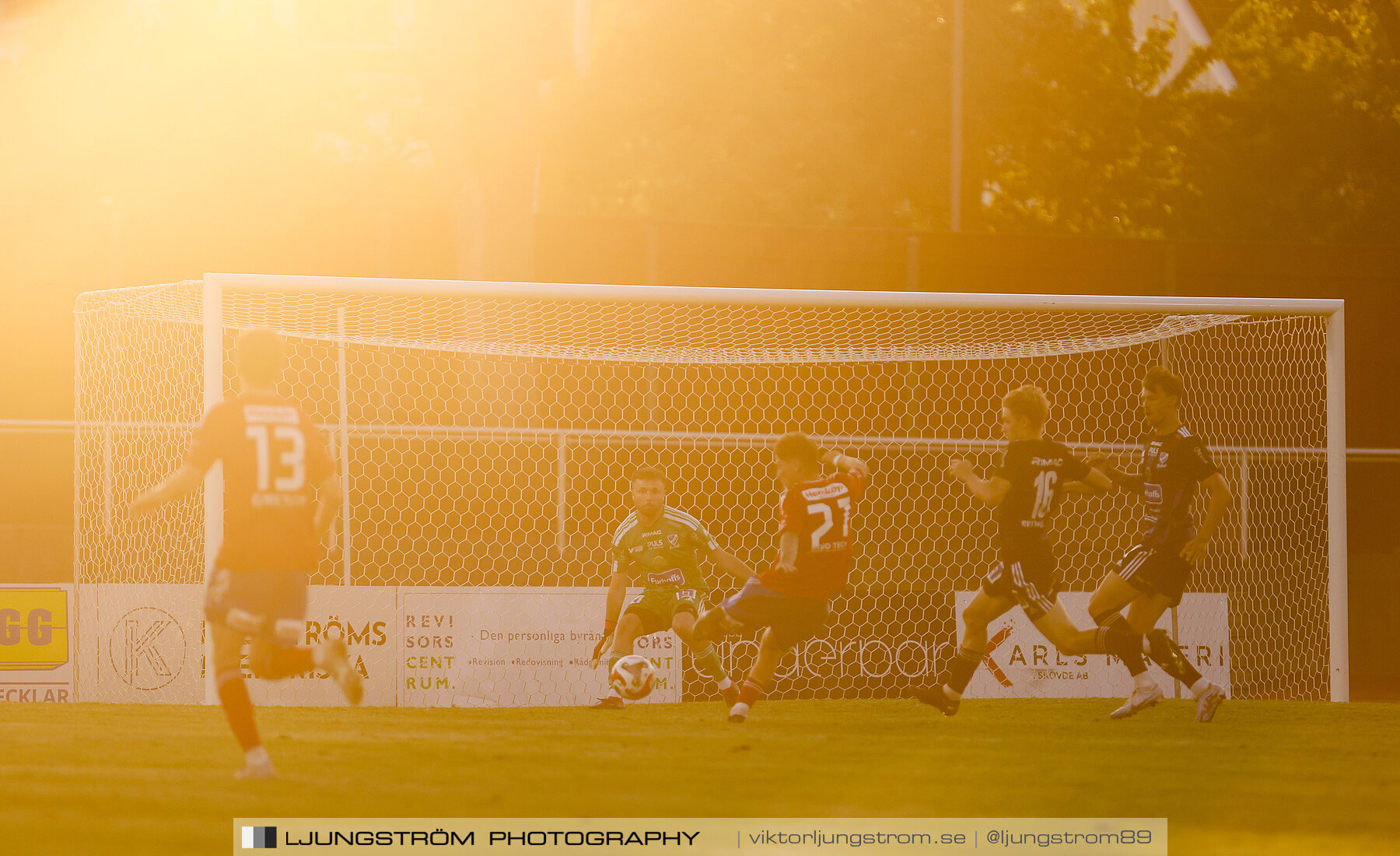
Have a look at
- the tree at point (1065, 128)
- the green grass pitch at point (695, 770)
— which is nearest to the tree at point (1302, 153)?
the tree at point (1065, 128)

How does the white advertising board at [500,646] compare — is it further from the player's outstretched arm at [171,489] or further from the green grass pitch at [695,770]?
the player's outstretched arm at [171,489]

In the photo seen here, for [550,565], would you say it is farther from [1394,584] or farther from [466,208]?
[1394,584]

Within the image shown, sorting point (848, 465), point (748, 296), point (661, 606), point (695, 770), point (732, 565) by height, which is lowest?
point (695, 770)

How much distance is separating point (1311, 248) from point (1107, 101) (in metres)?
8.26

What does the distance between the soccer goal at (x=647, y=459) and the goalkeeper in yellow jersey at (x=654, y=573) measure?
1038 mm

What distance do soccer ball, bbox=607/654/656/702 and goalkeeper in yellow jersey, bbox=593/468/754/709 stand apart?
9.3 inches

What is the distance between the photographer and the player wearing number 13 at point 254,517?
4957mm

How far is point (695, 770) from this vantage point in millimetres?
5445

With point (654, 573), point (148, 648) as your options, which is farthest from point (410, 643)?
point (654, 573)

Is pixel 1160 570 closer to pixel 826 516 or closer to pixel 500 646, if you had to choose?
pixel 826 516

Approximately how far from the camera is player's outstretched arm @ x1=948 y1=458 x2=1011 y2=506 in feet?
22.0

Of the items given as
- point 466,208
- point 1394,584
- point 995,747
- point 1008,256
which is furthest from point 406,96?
point 995,747

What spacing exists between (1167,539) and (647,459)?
506 cm

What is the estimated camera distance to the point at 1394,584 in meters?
12.2
